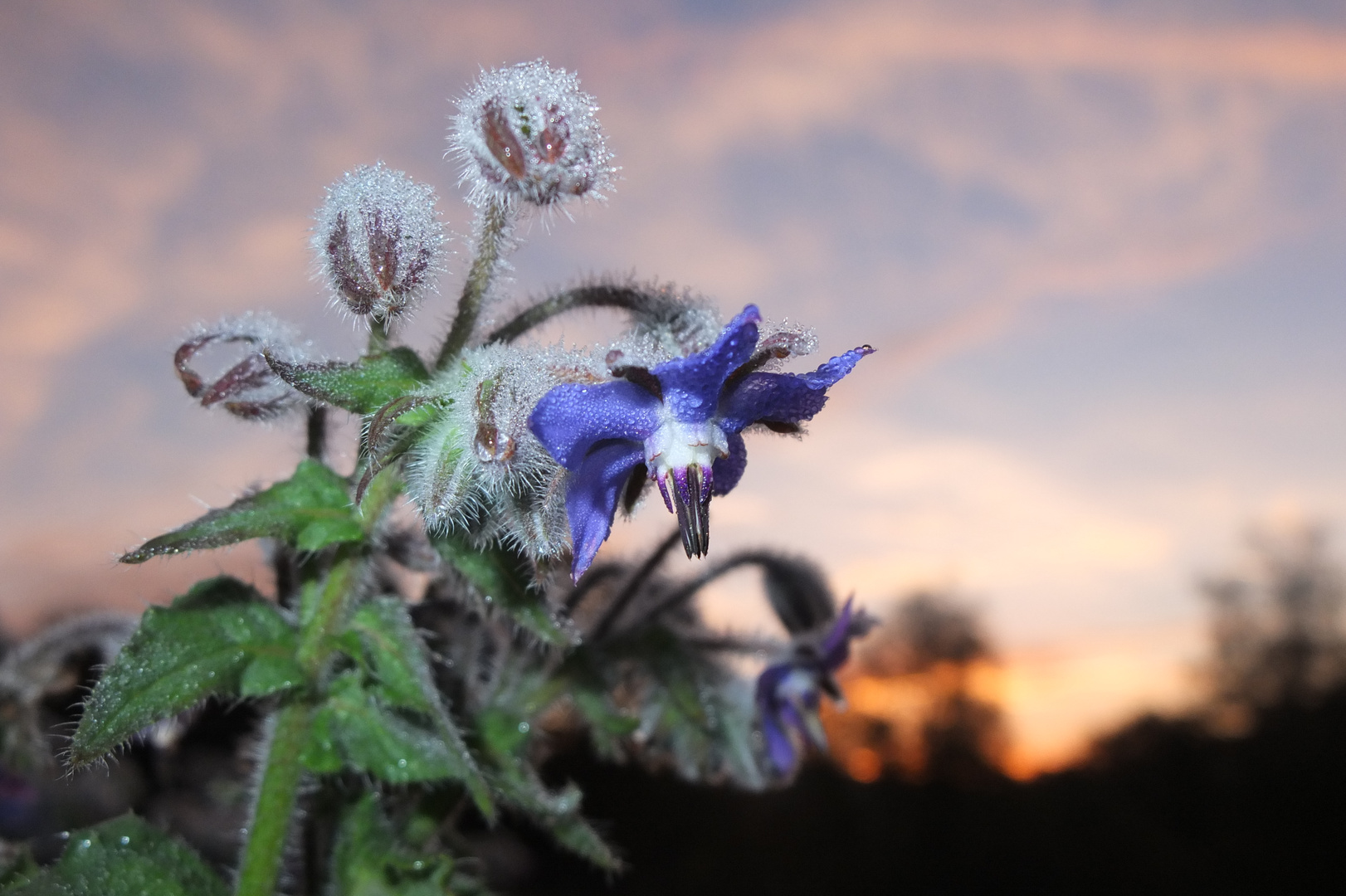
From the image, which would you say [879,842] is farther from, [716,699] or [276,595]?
[276,595]

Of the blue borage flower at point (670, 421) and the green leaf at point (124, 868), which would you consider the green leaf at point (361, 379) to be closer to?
the blue borage flower at point (670, 421)

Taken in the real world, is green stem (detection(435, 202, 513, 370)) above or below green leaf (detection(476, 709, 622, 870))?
above

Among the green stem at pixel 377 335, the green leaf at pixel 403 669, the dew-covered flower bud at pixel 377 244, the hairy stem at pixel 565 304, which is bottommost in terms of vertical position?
the green leaf at pixel 403 669

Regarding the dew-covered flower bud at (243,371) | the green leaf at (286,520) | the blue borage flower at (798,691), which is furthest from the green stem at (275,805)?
the blue borage flower at (798,691)

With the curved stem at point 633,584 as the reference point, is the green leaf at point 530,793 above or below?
below

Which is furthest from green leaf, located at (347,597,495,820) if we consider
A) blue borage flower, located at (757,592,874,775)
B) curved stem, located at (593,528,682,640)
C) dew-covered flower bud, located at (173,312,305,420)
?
blue borage flower, located at (757,592,874,775)

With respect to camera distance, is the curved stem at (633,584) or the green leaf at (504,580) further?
the curved stem at (633,584)

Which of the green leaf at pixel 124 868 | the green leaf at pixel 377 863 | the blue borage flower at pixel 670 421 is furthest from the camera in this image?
the green leaf at pixel 377 863

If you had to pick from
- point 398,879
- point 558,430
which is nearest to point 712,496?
point 558,430

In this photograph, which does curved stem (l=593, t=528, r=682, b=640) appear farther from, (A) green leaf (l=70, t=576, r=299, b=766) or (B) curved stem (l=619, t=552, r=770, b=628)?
(A) green leaf (l=70, t=576, r=299, b=766)
